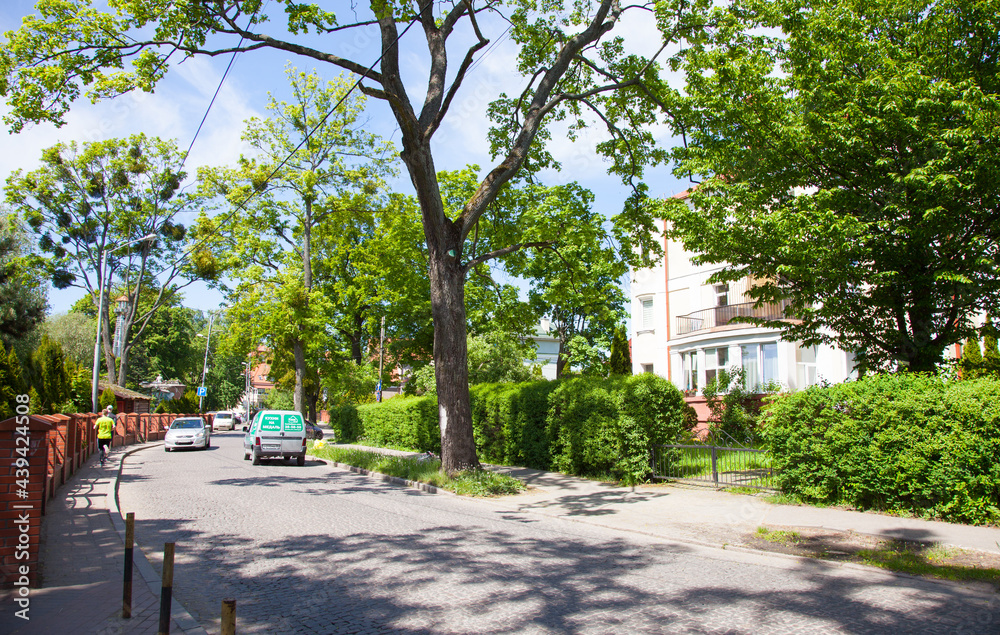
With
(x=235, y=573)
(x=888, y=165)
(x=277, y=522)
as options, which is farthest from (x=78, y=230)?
(x=888, y=165)

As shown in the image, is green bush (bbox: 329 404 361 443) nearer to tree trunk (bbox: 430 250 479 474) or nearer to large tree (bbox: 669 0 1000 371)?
tree trunk (bbox: 430 250 479 474)

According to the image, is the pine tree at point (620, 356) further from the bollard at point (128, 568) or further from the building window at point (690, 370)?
the bollard at point (128, 568)

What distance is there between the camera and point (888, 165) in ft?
43.1

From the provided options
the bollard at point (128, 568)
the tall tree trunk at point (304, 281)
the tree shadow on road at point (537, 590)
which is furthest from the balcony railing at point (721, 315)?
the bollard at point (128, 568)

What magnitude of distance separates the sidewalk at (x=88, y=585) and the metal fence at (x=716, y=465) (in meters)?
9.90

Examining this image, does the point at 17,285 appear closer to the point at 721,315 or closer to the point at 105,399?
the point at 105,399

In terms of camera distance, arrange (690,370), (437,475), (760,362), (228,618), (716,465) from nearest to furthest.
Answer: (228,618) < (716,465) < (437,475) < (760,362) < (690,370)

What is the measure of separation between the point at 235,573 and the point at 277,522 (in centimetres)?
312

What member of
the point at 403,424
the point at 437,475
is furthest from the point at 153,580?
the point at 403,424

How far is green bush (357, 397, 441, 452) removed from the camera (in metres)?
23.4

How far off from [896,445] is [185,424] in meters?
28.9

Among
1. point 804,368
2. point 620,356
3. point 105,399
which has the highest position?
point 620,356

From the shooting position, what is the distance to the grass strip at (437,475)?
43.7ft

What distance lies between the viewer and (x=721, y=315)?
96.1ft
